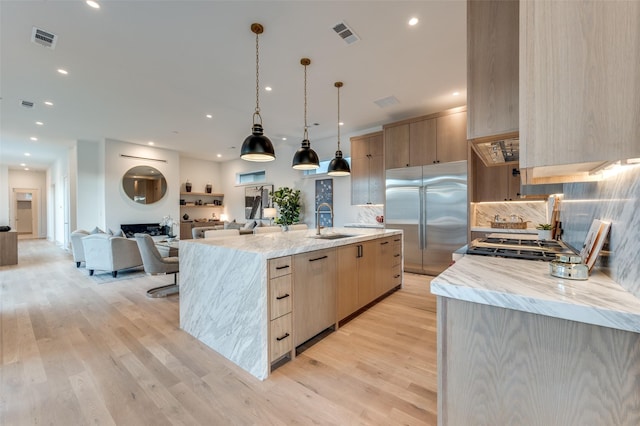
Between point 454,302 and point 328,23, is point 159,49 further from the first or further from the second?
point 454,302

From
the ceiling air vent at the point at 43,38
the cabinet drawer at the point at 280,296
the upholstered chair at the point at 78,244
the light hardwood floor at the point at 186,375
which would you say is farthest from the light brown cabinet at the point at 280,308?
the upholstered chair at the point at 78,244

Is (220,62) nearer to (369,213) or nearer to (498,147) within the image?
(498,147)

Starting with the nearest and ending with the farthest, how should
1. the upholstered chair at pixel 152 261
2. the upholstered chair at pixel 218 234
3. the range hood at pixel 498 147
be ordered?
the range hood at pixel 498 147
the upholstered chair at pixel 218 234
the upholstered chair at pixel 152 261

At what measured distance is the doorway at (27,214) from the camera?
11.9 m

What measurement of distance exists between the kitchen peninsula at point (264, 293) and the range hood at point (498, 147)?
142 cm

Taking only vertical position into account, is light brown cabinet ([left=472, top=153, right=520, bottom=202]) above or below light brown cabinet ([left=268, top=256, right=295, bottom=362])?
above

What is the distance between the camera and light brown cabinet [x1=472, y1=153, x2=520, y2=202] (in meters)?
4.17

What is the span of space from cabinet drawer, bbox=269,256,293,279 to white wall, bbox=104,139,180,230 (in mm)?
6993

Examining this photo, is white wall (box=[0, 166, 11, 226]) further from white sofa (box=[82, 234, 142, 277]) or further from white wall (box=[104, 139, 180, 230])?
white sofa (box=[82, 234, 142, 277])

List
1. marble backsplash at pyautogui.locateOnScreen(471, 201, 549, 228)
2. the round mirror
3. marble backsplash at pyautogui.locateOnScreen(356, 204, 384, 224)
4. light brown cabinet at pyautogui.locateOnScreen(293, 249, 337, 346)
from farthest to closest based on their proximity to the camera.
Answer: the round mirror
marble backsplash at pyautogui.locateOnScreen(356, 204, 384, 224)
marble backsplash at pyautogui.locateOnScreen(471, 201, 549, 228)
light brown cabinet at pyautogui.locateOnScreen(293, 249, 337, 346)

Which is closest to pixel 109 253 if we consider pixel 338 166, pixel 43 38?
pixel 43 38

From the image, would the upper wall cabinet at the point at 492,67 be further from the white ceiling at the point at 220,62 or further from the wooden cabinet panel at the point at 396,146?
the wooden cabinet panel at the point at 396,146

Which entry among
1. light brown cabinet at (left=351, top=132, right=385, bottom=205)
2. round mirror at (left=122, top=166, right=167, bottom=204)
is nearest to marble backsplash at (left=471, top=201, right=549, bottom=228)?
light brown cabinet at (left=351, top=132, right=385, bottom=205)

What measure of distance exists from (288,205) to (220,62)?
4285 mm
